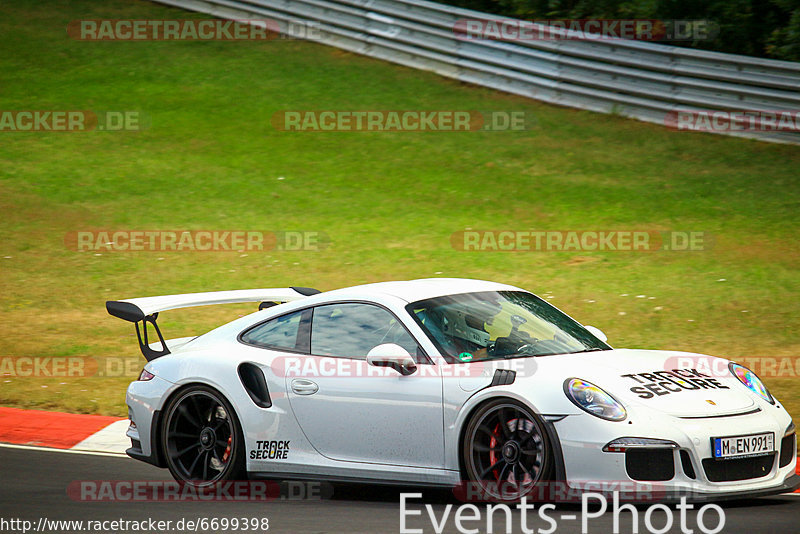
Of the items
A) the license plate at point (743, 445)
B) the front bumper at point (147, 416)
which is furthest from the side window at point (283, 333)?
the license plate at point (743, 445)

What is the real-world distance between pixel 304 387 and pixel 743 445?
255cm

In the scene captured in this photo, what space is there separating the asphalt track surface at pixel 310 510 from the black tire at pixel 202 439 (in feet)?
1.15

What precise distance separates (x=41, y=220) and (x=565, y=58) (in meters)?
8.53

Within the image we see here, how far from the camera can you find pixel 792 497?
250 inches

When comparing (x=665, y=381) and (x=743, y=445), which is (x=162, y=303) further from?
(x=743, y=445)

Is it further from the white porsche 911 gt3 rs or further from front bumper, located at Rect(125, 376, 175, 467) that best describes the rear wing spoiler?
front bumper, located at Rect(125, 376, 175, 467)

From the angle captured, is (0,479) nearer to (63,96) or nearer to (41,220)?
(41,220)

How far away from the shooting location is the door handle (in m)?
6.59

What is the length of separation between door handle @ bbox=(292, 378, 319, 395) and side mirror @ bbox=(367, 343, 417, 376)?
52 cm

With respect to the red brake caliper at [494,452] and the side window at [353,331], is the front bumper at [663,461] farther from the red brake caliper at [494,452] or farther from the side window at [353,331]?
the side window at [353,331]

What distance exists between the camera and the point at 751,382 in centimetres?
645

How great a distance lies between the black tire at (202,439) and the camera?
6805 mm

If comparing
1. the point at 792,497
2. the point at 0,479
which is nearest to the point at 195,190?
the point at 0,479

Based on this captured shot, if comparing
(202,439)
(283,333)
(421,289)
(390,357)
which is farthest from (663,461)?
(202,439)
